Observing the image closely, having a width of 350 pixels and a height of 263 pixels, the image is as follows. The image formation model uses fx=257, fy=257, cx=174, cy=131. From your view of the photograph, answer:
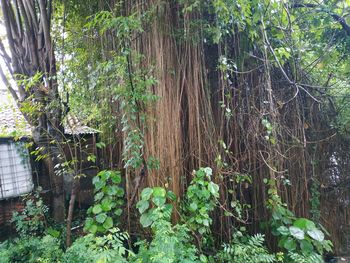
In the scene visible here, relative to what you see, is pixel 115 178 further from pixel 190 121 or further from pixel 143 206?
pixel 190 121

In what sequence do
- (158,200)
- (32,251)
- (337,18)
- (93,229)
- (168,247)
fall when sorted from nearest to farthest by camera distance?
(168,247), (158,200), (93,229), (32,251), (337,18)

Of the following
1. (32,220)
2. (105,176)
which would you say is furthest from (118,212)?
(32,220)

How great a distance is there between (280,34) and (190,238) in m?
2.26

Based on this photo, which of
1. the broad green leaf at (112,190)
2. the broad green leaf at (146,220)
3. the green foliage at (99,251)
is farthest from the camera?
the broad green leaf at (112,190)

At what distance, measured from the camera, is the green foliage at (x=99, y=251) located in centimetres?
171

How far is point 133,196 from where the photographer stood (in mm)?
2465

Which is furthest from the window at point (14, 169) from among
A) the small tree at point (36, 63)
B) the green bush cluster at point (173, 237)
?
the green bush cluster at point (173, 237)

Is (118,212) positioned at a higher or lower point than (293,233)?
higher

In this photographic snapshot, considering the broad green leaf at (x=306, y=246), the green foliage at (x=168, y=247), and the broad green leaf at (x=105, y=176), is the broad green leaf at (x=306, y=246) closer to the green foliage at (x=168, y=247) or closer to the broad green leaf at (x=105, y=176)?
the green foliage at (x=168, y=247)

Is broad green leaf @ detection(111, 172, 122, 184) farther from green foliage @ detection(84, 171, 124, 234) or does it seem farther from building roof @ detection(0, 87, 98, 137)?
building roof @ detection(0, 87, 98, 137)

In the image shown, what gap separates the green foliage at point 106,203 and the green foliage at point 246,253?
3.32 ft

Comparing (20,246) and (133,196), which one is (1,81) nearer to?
(20,246)

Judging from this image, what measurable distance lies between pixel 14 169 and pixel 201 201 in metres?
3.30

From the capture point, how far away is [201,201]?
7.04 ft
